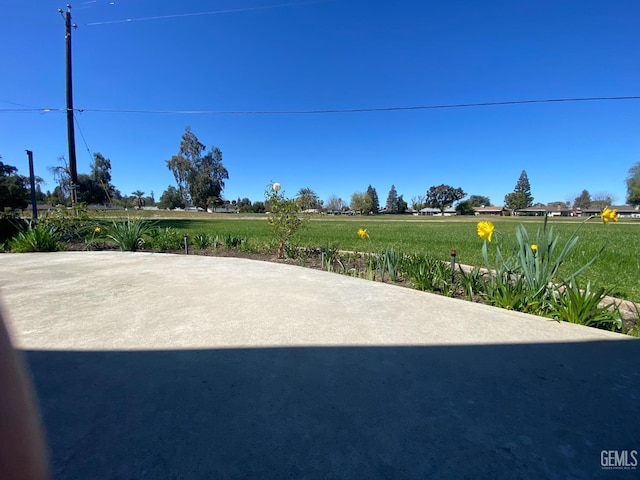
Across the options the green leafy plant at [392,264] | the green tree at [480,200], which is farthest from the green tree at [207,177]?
the green tree at [480,200]

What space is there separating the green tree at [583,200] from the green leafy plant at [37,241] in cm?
12226

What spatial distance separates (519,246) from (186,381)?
3.82 m

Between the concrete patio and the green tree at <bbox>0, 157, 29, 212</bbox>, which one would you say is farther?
the green tree at <bbox>0, 157, 29, 212</bbox>

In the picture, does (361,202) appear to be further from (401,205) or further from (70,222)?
(70,222)

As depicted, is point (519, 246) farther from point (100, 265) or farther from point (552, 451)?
point (100, 265)

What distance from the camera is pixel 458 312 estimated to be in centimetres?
333

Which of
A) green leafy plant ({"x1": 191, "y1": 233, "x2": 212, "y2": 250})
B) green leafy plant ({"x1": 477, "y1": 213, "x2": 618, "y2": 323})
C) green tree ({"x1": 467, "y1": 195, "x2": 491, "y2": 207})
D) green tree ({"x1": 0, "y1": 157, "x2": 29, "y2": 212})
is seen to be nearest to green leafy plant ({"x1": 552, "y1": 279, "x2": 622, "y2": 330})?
green leafy plant ({"x1": 477, "y1": 213, "x2": 618, "y2": 323})

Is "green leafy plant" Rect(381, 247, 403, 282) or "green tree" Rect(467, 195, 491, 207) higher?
"green tree" Rect(467, 195, 491, 207)

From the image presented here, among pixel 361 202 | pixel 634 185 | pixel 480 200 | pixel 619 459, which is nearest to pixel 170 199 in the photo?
pixel 361 202

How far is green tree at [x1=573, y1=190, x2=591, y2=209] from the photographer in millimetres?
94787

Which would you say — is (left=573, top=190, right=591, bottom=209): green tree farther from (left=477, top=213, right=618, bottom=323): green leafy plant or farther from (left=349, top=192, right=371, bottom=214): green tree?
(left=477, top=213, right=618, bottom=323): green leafy plant

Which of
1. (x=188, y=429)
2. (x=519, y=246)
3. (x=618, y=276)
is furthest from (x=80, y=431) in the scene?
(x=618, y=276)

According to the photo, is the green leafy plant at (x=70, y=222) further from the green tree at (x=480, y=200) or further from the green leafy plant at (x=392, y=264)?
the green tree at (x=480, y=200)

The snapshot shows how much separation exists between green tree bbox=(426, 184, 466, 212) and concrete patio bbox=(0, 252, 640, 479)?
115833mm
